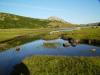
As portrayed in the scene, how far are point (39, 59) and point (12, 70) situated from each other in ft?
24.9

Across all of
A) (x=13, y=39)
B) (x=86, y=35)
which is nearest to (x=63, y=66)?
(x=86, y=35)

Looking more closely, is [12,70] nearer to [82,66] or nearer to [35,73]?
[35,73]

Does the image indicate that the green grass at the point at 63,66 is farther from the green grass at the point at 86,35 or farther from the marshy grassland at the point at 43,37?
the green grass at the point at 86,35

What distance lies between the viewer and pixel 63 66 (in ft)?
124

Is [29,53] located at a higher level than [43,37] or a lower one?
higher

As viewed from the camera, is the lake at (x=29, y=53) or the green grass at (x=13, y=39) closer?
the lake at (x=29, y=53)

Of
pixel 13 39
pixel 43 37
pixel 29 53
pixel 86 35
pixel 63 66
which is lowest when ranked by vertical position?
pixel 13 39

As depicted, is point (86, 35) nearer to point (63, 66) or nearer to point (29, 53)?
point (29, 53)

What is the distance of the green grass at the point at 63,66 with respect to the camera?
34141 mm

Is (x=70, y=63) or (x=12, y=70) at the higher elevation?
(x=70, y=63)

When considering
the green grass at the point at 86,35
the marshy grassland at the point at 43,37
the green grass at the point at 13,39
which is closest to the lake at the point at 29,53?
the green grass at the point at 13,39

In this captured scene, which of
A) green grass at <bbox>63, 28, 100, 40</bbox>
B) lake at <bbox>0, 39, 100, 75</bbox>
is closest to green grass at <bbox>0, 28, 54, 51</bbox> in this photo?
lake at <bbox>0, 39, 100, 75</bbox>

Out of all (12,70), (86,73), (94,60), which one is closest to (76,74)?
(86,73)

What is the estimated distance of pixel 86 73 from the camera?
108ft
